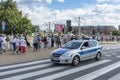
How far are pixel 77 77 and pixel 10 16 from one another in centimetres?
5717

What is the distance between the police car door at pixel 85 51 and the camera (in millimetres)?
16109

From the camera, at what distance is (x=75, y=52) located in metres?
15.4

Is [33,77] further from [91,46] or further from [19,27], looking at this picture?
[19,27]

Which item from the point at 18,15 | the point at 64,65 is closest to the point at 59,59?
the point at 64,65

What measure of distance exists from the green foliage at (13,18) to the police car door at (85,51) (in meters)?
47.4

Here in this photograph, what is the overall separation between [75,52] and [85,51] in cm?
128

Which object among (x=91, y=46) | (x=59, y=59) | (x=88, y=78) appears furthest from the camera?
(x=91, y=46)

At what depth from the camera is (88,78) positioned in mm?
11000

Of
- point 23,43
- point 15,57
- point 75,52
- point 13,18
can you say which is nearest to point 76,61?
point 75,52

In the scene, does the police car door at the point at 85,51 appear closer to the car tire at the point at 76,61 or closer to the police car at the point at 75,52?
the police car at the point at 75,52

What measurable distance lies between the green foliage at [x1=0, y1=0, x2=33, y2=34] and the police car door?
4741cm

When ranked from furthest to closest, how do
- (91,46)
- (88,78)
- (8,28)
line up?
(8,28)
(91,46)
(88,78)

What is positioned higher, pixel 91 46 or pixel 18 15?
pixel 18 15

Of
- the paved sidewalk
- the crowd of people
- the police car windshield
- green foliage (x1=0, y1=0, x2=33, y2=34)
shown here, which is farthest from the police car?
green foliage (x1=0, y1=0, x2=33, y2=34)
